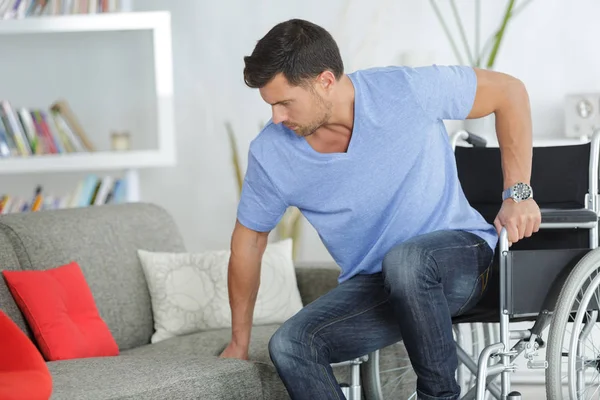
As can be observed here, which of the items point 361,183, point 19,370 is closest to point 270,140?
point 361,183

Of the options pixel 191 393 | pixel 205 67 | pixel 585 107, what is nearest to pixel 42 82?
pixel 205 67

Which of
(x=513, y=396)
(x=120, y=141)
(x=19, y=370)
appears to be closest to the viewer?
(x=19, y=370)

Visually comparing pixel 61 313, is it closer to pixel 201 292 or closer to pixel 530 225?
pixel 201 292

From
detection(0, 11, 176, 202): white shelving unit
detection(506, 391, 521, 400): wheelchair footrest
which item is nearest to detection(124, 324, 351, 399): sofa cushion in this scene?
detection(506, 391, 521, 400): wheelchair footrest

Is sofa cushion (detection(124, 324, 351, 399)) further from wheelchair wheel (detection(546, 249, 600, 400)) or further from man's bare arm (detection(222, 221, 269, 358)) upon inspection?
wheelchair wheel (detection(546, 249, 600, 400))

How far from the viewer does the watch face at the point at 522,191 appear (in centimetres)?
226

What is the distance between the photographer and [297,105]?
2.17m

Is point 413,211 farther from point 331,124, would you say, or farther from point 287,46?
point 287,46

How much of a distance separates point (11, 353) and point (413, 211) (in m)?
0.94

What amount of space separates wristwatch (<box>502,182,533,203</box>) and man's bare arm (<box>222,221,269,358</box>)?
596 millimetres

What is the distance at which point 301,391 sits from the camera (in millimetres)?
2047

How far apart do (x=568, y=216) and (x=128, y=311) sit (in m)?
1.36

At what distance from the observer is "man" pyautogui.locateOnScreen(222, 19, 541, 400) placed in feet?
7.05

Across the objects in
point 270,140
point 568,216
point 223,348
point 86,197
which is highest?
point 270,140
